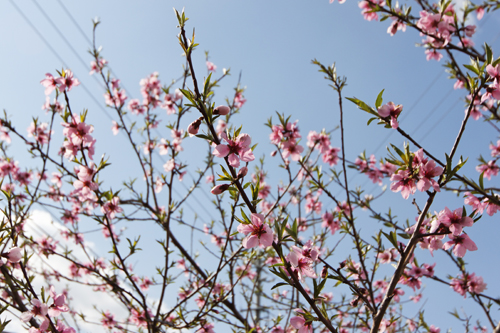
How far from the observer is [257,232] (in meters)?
1.34

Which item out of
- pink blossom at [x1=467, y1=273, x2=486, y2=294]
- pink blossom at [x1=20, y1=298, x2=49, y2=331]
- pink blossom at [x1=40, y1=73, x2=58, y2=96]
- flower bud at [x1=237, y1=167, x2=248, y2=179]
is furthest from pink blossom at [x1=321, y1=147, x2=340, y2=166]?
pink blossom at [x1=20, y1=298, x2=49, y2=331]

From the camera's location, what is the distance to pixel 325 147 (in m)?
3.53

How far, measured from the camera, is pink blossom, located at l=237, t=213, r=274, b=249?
128cm

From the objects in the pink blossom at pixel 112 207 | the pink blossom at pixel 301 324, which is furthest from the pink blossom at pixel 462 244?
the pink blossom at pixel 112 207

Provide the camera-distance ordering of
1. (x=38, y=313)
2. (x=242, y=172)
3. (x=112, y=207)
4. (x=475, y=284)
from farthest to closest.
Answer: (x=475, y=284) → (x=112, y=207) → (x=38, y=313) → (x=242, y=172)

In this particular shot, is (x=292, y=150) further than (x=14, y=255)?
Yes

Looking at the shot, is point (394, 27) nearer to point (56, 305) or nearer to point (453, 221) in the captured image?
point (453, 221)

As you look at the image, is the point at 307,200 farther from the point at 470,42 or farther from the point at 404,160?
the point at 404,160

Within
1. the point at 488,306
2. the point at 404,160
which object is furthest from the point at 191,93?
the point at 488,306

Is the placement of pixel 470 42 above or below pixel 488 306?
above

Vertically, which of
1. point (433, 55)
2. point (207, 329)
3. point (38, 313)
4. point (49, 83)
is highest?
point (433, 55)

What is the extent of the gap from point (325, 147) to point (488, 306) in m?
2.13

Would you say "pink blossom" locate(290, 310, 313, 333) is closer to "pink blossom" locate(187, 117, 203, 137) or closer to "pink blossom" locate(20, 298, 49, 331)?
"pink blossom" locate(187, 117, 203, 137)

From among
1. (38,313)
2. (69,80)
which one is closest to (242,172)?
(38,313)
